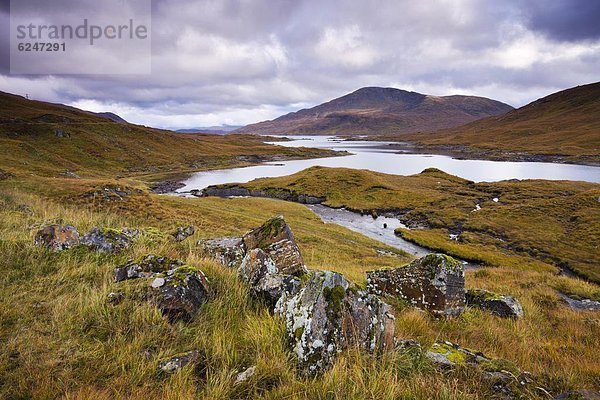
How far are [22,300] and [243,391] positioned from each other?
3.93 meters

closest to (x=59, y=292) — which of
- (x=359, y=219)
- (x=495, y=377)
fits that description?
(x=495, y=377)

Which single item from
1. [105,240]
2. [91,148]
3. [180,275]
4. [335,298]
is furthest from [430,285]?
[91,148]

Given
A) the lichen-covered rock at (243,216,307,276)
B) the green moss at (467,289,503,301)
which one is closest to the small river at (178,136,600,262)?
the green moss at (467,289,503,301)

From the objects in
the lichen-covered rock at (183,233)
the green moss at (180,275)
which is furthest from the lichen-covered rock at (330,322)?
the lichen-covered rock at (183,233)

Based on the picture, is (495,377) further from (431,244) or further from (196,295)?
(431,244)

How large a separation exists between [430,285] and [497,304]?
12.9 ft

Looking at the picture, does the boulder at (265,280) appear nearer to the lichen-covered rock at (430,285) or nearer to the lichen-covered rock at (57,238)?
the lichen-covered rock at (57,238)

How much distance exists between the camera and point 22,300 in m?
5.13

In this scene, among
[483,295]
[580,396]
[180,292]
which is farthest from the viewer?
[483,295]

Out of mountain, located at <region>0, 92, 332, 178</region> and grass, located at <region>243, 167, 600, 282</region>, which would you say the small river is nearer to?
grass, located at <region>243, 167, 600, 282</region>

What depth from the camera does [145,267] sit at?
21.3 feet

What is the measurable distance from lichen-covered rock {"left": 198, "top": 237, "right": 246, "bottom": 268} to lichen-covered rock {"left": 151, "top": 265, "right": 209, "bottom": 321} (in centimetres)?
281

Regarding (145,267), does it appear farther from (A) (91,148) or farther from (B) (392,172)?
(A) (91,148)

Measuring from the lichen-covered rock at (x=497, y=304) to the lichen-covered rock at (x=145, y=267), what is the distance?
1012 centimetres
